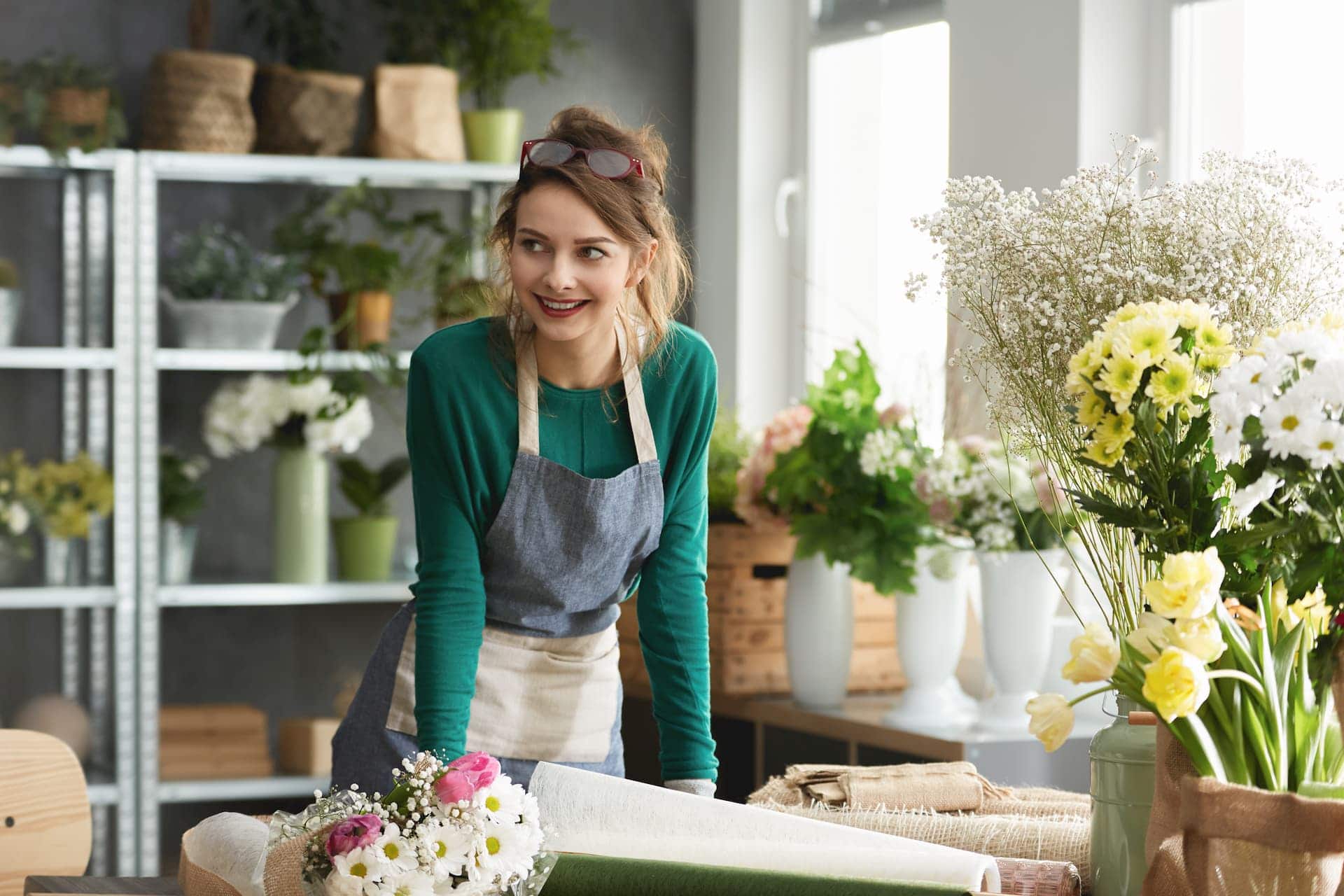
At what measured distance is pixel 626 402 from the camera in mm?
1679

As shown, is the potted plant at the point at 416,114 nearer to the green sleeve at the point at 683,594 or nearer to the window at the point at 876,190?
the window at the point at 876,190

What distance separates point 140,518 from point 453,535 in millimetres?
2097

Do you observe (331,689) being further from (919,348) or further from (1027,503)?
(1027,503)

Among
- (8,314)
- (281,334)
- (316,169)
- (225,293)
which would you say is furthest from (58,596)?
(316,169)

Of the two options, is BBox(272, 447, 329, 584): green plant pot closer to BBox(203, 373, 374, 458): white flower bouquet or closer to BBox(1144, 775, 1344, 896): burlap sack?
BBox(203, 373, 374, 458): white flower bouquet

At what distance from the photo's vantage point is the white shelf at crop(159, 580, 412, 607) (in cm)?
349

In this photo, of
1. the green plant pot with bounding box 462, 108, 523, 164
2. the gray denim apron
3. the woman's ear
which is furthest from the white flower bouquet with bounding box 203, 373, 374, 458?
the woman's ear

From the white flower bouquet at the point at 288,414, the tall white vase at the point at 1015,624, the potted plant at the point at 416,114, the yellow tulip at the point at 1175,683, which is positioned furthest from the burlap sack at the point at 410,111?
the yellow tulip at the point at 1175,683

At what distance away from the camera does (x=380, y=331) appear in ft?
11.9

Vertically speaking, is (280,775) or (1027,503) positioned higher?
(1027,503)

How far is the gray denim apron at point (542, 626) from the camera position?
5.36ft

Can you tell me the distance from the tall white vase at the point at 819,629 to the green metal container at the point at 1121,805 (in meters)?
1.67

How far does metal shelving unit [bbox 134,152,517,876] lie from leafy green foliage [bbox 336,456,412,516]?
0.61 feet

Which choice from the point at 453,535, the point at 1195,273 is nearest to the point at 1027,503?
the point at 453,535
